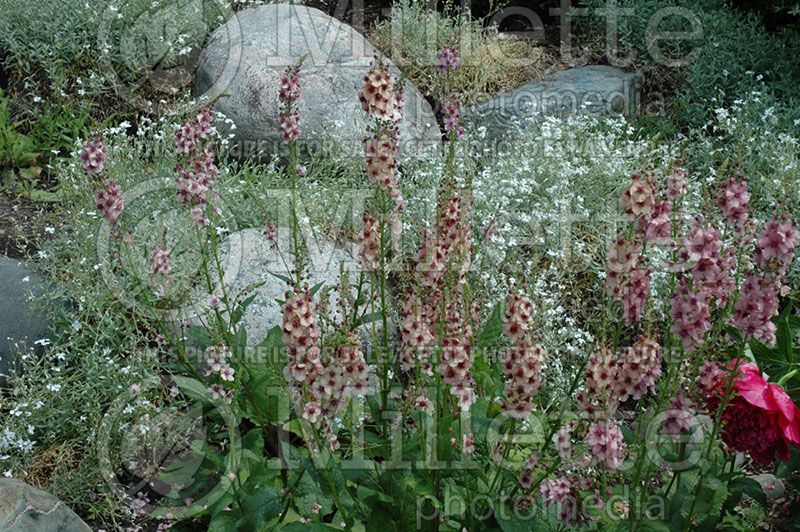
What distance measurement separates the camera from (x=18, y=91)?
5.82 meters

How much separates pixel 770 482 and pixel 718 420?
4.00 feet

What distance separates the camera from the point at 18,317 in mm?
3783

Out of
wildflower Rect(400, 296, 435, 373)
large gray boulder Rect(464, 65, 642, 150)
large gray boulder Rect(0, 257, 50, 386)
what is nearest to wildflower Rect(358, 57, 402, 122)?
wildflower Rect(400, 296, 435, 373)

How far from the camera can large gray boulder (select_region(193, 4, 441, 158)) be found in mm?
5281

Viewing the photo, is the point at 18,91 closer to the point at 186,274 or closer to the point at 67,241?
the point at 67,241

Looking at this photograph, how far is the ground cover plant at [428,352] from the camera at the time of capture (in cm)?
191

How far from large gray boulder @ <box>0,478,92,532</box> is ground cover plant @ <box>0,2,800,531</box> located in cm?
31

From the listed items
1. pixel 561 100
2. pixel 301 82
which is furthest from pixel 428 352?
pixel 561 100

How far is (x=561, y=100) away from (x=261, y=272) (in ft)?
8.29

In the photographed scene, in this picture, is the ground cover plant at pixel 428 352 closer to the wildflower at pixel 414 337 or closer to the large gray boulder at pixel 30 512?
the wildflower at pixel 414 337

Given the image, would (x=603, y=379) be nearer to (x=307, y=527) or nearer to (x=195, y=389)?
(x=307, y=527)

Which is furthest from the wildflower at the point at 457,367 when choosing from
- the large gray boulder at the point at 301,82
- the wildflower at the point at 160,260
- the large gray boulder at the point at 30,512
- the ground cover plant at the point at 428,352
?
the large gray boulder at the point at 301,82

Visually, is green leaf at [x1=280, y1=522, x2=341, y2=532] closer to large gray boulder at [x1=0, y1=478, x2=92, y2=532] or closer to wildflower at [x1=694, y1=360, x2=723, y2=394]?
large gray boulder at [x1=0, y1=478, x2=92, y2=532]

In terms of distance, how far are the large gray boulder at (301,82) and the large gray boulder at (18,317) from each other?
66.5 inches
